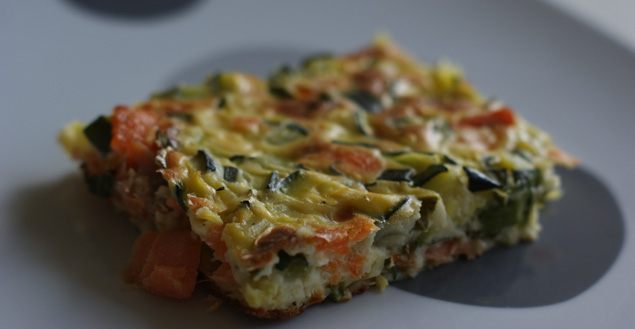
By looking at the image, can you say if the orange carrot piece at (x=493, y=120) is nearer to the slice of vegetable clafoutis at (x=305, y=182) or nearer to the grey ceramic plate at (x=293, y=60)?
the slice of vegetable clafoutis at (x=305, y=182)

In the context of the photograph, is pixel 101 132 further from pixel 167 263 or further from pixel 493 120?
pixel 493 120

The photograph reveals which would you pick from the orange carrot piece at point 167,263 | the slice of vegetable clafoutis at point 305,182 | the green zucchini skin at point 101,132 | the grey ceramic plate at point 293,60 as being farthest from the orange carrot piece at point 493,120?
the green zucchini skin at point 101,132

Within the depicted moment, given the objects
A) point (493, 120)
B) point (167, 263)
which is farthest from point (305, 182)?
point (493, 120)

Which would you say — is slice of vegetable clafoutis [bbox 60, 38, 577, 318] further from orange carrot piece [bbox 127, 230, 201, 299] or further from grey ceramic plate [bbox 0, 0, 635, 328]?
grey ceramic plate [bbox 0, 0, 635, 328]

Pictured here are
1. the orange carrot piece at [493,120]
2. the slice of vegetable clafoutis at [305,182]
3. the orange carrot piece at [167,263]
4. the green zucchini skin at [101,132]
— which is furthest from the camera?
the orange carrot piece at [493,120]

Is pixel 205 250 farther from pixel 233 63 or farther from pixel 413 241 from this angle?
pixel 233 63
